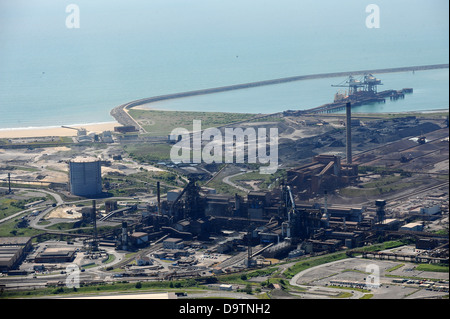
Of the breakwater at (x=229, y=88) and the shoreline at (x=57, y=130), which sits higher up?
the breakwater at (x=229, y=88)

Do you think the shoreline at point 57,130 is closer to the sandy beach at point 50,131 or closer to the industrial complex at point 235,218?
the sandy beach at point 50,131

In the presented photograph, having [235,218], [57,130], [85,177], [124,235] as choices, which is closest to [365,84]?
[57,130]

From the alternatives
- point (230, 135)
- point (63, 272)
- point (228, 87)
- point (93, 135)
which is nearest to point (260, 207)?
point (63, 272)

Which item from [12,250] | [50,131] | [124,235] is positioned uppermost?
[50,131]

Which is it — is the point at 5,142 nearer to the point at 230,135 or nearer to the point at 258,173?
the point at 230,135

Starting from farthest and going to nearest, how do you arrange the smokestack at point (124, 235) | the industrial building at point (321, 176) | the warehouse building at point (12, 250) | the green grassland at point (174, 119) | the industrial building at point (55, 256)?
the green grassland at point (174, 119), the industrial building at point (321, 176), the smokestack at point (124, 235), the industrial building at point (55, 256), the warehouse building at point (12, 250)

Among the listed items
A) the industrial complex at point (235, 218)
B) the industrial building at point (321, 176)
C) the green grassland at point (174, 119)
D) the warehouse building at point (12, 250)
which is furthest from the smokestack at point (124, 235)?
the green grassland at point (174, 119)

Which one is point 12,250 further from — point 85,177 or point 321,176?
point 321,176

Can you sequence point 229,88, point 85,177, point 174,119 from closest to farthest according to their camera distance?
Result: point 85,177, point 174,119, point 229,88
